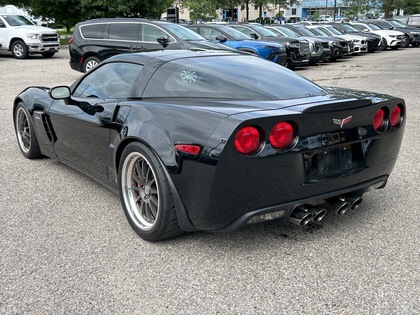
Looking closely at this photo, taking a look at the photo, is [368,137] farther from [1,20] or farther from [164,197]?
[1,20]

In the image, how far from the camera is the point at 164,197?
325 centimetres

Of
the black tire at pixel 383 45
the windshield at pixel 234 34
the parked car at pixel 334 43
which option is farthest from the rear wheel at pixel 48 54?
the black tire at pixel 383 45

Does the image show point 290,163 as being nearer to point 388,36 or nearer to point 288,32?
point 288,32

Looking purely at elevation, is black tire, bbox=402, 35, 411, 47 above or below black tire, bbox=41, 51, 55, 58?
below

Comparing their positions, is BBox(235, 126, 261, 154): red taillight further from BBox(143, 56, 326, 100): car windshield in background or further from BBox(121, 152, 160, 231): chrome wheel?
BBox(121, 152, 160, 231): chrome wheel

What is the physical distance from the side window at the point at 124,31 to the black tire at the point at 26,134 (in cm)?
799

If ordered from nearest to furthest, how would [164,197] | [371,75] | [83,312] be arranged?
[83,312] < [164,197] < [371,75]

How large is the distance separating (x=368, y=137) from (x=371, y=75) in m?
11.8

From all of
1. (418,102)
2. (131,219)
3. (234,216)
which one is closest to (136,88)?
(131,219)

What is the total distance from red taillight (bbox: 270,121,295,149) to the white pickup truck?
733 inches

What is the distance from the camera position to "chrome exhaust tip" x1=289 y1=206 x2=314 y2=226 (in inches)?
128

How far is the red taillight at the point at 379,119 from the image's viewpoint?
3537 mm

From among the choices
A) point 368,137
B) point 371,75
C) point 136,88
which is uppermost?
point 136,88

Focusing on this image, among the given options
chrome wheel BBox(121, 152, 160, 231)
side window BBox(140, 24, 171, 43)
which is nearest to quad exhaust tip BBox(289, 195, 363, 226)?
chrome wheel BBox(121, 152, 160, 231)
